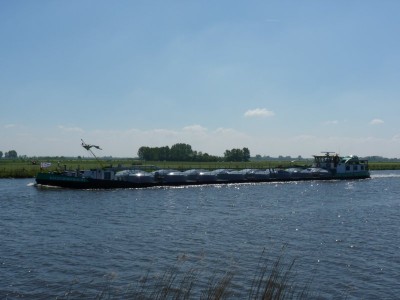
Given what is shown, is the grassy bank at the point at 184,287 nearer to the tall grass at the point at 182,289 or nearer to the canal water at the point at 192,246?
the tall grass at the point at 182,289

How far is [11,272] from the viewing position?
80.4 feet

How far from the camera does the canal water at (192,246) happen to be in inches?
894

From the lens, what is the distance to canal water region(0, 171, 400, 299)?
2272 centimetres

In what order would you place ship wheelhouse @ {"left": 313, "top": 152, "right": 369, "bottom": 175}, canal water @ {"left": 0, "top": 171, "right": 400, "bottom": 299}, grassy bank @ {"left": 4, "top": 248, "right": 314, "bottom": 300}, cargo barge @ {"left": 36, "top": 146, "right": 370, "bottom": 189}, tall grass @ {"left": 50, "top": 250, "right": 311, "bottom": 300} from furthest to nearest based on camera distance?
ship wheelhouse @ {"left": 313, "top": 152, "right": 369, "bottom": 175} < cargo barge @ {"left": 36, "top": 146, "right": 370, "bottom": 189} < canal water @ {"left": 0, "top": 171, "right": 400, "bottom": 299} < grassy bank @ {"left": 4, "top": 248, "right": 314, "bottom": 300} < tall grass @ {"left": 50, "top": 250, "right": 311, "bottom": 300}

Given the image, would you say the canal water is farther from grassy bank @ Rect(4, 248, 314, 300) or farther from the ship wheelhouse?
the ship wheelhouse

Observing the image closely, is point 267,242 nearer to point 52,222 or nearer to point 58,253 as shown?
point 58,253

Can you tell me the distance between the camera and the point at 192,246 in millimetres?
31969

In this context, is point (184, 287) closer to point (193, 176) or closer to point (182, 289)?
point (182, 289)

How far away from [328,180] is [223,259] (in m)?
97.3

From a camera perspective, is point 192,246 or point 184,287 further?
point 192,246

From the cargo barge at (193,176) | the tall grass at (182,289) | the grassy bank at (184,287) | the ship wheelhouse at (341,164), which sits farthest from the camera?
the ship wheelhouse at (341,164)

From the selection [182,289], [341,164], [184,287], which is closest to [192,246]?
[184,287]

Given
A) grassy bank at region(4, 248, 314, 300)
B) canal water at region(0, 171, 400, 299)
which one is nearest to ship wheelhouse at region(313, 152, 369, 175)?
canal water at region(0, 171, 400, 299)

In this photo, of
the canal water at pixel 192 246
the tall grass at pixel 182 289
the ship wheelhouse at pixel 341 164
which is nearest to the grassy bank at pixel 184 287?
the tall grass at pixel 182 289
